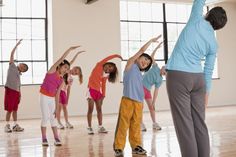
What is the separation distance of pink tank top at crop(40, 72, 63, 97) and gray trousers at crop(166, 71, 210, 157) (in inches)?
98.9

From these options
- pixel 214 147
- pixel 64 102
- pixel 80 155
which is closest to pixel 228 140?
pixel 214 147

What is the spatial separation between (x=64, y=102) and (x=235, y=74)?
286 inches

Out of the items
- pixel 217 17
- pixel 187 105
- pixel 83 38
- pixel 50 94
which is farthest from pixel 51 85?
pixel 83 38

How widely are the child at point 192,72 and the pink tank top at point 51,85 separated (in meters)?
2.51

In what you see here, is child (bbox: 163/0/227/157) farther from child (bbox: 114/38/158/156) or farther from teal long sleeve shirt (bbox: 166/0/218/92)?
child (bbox: 114/38/158/156)

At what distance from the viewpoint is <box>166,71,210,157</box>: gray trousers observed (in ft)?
6.79

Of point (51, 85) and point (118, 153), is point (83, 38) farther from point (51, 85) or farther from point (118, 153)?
point (118, 153)

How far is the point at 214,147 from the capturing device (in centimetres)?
386

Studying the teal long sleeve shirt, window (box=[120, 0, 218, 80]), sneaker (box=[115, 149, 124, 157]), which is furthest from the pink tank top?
window (box=[120, 0, 218, 80])

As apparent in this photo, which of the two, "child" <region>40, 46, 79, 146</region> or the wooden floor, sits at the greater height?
"child" <region>40, 46, 79, 146</region>

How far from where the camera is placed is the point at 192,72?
2086 millimetres

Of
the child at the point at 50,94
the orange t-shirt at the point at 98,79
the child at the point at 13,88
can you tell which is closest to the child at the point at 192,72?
the child at the point at 50,94

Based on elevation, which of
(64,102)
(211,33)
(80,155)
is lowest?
(80,155)

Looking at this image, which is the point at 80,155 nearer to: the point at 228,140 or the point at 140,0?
the point at 228,140
